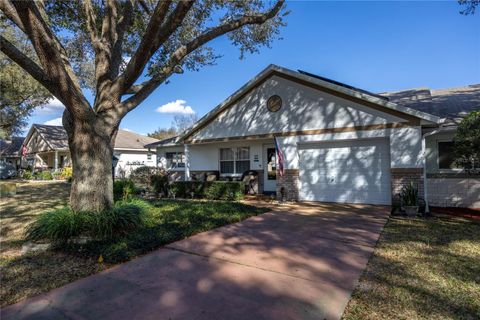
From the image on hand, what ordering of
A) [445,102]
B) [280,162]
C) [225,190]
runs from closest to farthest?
[280,162] < [445,102] < [225,190]

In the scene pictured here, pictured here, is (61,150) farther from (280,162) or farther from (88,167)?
(88,167)

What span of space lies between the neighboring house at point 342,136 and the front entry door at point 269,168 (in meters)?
0.05

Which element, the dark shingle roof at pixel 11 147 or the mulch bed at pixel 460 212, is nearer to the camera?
the mulch bed at pixel 460 212

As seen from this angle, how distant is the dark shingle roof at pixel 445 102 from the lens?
10.3 metres

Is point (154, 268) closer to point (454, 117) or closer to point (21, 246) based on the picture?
point (21, 246)

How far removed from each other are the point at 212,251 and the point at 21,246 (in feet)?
12.9

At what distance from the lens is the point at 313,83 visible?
11.2 metres

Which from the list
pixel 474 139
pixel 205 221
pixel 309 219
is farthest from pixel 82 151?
pixel 474 139

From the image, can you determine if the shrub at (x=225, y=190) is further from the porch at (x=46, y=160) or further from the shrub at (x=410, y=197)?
the porch at (x=46, y=160)

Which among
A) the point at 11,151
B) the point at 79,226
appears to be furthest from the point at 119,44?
the point at 11,151

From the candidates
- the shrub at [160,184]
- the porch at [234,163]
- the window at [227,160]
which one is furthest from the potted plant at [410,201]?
the shrub at [160,184]

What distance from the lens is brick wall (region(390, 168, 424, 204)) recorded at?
926 centimetres

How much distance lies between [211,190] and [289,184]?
338 centimetres

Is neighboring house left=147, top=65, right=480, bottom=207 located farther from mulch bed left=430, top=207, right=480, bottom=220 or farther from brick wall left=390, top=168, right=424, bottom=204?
mulch bed left=430, top=207, right=480, bottom=220
